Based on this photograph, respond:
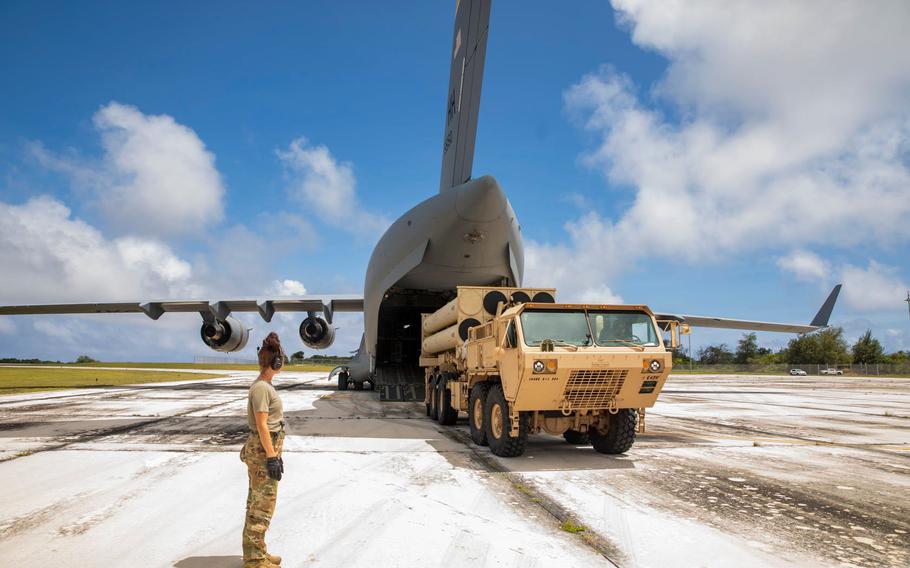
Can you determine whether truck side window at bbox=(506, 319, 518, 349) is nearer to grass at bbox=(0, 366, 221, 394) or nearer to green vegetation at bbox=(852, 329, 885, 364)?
grass at bbox=(0, 366, 221, 394)

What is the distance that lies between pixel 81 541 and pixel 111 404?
13183 millimetres

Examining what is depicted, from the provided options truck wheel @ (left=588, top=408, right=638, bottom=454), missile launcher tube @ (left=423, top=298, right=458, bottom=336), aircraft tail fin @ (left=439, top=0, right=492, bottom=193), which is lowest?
truck wheel @ (left=588, top=408, right=638, bottom=454)

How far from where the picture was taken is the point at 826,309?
29.6 m

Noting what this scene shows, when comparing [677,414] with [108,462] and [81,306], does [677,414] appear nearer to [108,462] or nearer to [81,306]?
[108,462]

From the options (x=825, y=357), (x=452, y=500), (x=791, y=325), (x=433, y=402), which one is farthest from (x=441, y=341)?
(x=825, y=357)

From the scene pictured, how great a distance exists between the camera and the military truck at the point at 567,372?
23.5ft

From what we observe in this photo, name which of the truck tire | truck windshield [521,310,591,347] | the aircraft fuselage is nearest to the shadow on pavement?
truck windshield [521,310,591,347]

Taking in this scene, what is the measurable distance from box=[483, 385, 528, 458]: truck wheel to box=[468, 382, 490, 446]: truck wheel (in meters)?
0.31

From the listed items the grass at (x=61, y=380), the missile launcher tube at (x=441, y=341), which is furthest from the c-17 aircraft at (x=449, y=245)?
→ the grass at (x=61, y=380)

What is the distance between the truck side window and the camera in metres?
7.46

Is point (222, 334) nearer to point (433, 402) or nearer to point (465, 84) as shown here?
point (433, 402)

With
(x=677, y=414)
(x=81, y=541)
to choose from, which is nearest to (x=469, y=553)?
(x=81, y=541)

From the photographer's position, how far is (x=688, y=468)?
693cm

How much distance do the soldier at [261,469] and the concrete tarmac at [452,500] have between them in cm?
35
